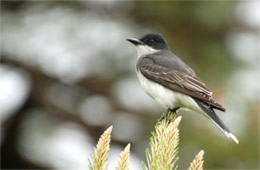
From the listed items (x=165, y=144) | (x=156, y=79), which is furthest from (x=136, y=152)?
(x=165, y=144)

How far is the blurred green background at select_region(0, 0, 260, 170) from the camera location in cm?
735

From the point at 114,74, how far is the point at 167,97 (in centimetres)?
337

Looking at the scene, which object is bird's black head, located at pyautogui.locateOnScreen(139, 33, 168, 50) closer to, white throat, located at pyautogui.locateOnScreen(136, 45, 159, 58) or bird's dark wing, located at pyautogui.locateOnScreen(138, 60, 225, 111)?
white throat, located at pyautogui.locateOnScreen(136, 45, 159, 58)

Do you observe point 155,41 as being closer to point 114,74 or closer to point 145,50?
point 145,50

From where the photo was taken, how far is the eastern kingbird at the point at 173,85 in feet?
16.3

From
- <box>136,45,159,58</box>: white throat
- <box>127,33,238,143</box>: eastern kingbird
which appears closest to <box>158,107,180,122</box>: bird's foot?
<box>127,33,238,143</box>: eastern kingbird

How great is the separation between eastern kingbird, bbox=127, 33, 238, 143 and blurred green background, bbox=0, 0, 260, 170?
5.84 feet

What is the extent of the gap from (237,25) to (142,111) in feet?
4.87

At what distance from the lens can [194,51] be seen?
27.3ft

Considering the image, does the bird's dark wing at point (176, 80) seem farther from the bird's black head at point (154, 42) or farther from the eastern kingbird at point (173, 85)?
the bird's black head at point (154, 42)

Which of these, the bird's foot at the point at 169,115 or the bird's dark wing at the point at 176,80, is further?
the bird's dark wing at the point at 176,80

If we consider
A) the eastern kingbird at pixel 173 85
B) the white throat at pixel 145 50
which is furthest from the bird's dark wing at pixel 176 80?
the white throat at pixel 145 50

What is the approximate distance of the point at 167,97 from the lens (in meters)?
5.20

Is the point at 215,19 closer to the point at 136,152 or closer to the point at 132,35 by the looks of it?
the point at 132,35
